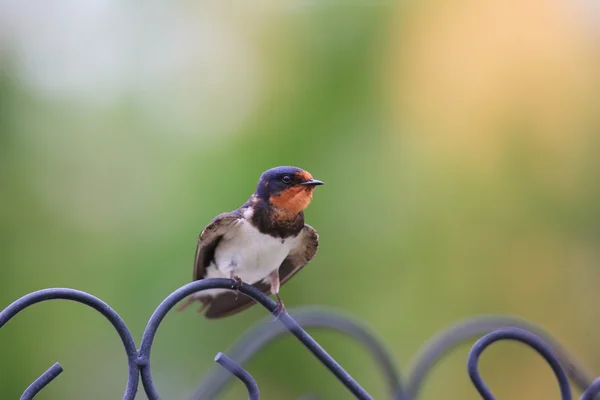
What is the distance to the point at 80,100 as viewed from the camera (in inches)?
194

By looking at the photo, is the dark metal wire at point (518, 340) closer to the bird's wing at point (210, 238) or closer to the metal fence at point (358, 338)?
the metal fence at point (358, 338)

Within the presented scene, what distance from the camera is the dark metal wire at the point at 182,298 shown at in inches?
50.4

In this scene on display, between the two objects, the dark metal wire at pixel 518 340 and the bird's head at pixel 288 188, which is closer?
the dark metal wire at pixel 518 340

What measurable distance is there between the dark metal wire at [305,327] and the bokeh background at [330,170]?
2.77m

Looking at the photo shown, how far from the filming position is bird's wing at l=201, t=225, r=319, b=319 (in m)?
1.93

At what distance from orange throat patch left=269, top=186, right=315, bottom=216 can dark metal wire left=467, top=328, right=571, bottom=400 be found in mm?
668

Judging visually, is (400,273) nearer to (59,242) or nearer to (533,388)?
(533,388)

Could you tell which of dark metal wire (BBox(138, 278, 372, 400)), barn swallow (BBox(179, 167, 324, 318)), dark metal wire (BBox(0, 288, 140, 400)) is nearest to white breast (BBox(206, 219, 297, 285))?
barn swallow (BBox(179, 167, 324, 318))

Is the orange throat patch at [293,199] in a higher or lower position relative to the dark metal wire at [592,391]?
higher

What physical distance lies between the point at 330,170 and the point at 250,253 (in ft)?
9.76

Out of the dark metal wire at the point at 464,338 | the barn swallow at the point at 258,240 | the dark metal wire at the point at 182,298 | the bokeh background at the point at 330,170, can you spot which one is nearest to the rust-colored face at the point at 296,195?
the barn swallow at the point at 258,240

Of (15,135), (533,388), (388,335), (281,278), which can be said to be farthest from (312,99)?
(281,278)

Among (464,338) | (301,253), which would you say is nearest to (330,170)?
(301,253)

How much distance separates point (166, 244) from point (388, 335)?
147 cm
